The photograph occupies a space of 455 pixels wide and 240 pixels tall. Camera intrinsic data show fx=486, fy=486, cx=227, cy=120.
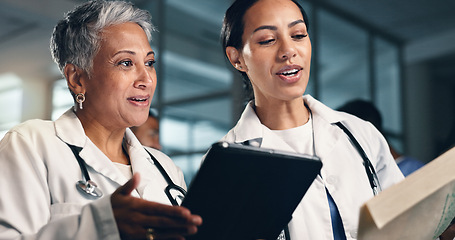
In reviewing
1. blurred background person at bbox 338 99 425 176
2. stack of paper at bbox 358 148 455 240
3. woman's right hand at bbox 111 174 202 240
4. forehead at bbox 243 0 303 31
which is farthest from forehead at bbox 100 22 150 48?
blurred background person at bbox 338 99 425 176

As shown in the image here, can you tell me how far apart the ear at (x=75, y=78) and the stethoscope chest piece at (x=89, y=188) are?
33 centimetres

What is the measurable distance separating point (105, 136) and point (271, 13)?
646 mm

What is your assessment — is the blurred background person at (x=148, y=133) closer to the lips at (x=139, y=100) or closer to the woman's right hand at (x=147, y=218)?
the lips at (x=139, y=100)

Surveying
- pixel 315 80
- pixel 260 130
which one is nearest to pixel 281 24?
pixel 260 130

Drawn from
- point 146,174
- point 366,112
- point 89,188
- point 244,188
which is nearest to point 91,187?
point 89,188

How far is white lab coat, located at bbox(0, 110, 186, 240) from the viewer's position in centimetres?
101

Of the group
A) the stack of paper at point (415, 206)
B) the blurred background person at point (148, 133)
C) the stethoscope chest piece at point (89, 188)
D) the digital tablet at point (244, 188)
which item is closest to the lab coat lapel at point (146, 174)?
the stethoscope chest piece at point (89, 188)

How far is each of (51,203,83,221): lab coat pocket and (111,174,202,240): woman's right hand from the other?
0.29 m

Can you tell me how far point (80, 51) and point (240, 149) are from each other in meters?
0.76

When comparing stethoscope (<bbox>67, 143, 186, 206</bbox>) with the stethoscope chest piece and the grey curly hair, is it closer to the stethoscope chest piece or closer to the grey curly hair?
the stethoscope chest piece

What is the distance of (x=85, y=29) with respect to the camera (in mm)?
1449

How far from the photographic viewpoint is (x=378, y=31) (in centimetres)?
707

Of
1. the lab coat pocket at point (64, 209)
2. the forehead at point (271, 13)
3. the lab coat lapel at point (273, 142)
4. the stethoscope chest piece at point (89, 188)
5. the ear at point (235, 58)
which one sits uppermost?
the forehead at point (271, 13)

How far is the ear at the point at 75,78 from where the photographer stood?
147 cm
